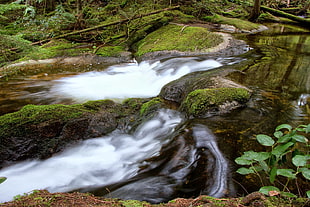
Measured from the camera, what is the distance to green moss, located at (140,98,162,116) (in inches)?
177

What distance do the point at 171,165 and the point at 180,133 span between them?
2.44 feet

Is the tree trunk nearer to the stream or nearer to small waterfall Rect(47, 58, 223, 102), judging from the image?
the stream

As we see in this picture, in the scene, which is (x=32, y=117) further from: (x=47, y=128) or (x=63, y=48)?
(x=63, y=48)

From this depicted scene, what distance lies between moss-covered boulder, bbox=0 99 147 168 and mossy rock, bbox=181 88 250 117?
137cm

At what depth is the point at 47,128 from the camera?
3.43m

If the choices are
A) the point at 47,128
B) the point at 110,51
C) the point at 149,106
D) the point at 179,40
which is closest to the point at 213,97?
the point at 149,106

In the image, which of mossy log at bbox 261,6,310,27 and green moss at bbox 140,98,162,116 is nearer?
green moss at bbox 140,98,162,116

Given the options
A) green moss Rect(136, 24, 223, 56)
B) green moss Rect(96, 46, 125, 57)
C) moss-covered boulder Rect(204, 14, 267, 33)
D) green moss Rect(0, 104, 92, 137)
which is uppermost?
moss-covered boulder Rect(204, 14, 267, 33)

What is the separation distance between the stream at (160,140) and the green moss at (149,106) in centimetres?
25

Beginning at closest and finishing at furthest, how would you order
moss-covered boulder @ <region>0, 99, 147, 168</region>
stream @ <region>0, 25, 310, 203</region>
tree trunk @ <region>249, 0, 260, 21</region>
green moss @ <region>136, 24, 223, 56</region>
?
stream @ <region>0, 25, 310, 203</region>, moss-covered boulder @ <region>0, 99, 147, 168</region>, green moss @ <region>136, 24, 223, 56</region>, tree trunk @ <region>249, 0, 260, 21</region>

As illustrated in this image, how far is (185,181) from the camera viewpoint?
7.89 ft

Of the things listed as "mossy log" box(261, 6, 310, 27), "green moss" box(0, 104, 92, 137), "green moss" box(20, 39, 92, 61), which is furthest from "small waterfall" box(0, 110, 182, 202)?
"mossy log" box(261, 6, 310, 27)

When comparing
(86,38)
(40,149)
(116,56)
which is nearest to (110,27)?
(86,38)

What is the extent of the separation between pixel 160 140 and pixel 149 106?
1.13 m
